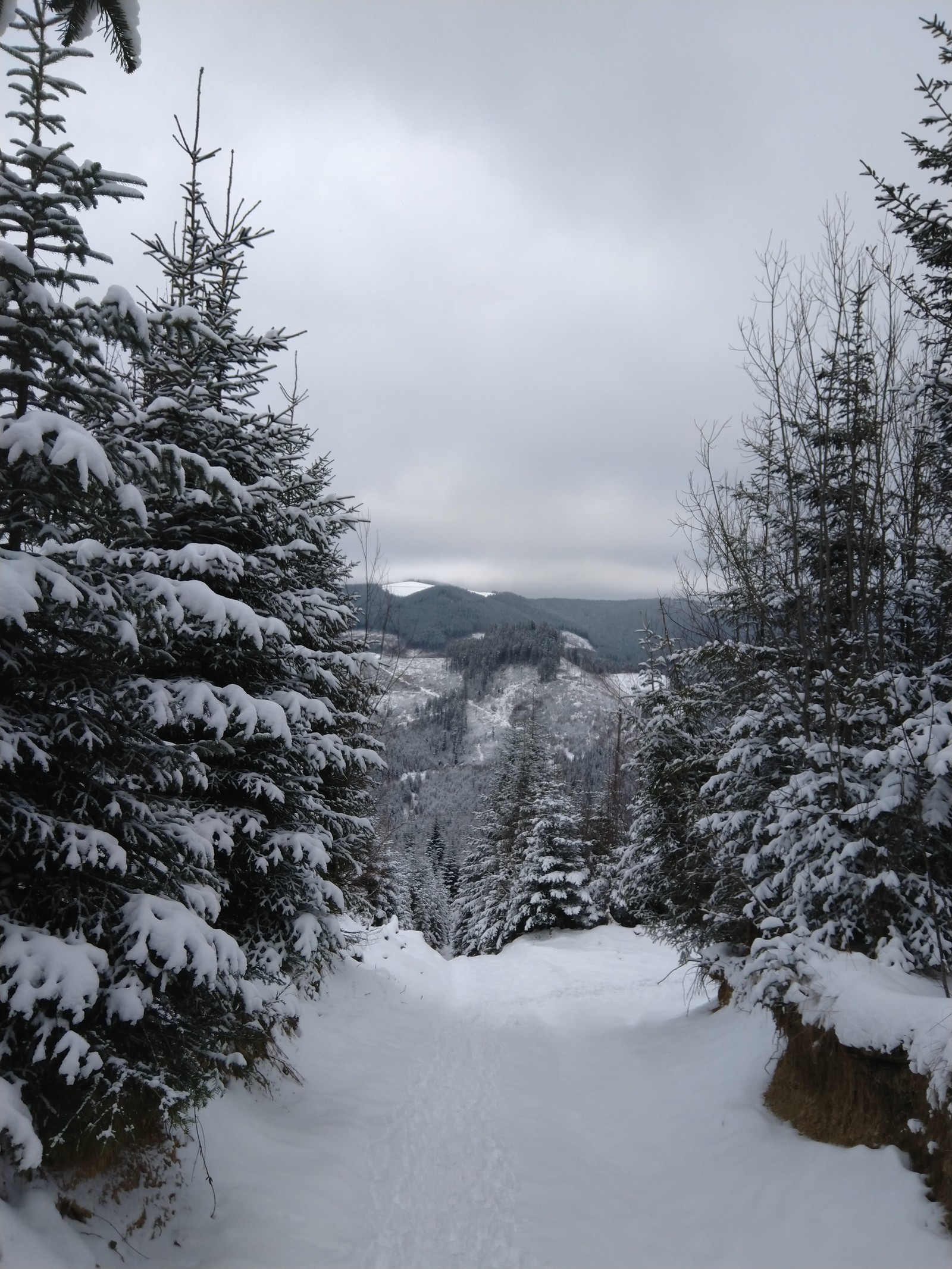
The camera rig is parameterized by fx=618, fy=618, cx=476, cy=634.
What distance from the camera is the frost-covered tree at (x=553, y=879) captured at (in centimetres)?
2264

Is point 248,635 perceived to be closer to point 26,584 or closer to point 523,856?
point 26,584

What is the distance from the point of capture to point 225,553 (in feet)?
17.8

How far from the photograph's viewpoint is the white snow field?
161 inches

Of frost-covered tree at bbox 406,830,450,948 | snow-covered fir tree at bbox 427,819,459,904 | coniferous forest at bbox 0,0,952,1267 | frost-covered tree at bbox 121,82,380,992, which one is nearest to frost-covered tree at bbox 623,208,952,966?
coniferous forest at bbox 0,0,952,1267

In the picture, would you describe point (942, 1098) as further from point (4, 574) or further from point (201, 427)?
point (201, 427)

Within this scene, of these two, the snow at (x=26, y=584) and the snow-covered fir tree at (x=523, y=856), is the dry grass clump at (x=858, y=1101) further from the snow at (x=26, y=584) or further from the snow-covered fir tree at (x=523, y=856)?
the snow-covered fir tree at (x=523, y=856)

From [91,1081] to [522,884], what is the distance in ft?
71.3

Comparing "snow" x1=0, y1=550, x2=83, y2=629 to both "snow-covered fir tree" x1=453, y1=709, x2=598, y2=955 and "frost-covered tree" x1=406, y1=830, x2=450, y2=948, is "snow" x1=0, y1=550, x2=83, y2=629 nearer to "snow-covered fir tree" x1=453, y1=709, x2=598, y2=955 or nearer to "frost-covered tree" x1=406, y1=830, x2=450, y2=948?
"snow-covered fir tree" x1=453, y1=709, x2=598, y2=955

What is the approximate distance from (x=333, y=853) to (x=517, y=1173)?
416 centimetres

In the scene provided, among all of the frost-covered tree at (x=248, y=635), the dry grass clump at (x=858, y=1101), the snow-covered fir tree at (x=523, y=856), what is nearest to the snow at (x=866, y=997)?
the dry grass clump at (x=858, y=1101)

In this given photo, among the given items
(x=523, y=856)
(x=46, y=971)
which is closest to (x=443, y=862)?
(x=523, y=856)

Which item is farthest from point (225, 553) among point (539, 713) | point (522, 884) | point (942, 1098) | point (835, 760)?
point (539, 713)

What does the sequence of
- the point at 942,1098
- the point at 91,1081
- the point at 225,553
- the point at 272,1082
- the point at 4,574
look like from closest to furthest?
the point at 4,574 → the point at 91,1081 → the point at 942,1098 → the point at 225,553 → the point at 272,1082

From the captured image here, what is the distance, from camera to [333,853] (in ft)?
28.0
